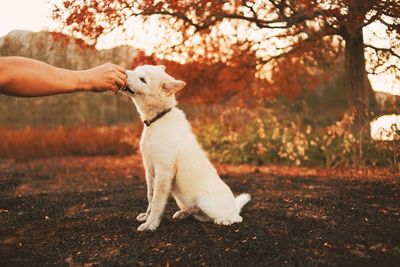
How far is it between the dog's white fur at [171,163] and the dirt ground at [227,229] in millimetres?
158

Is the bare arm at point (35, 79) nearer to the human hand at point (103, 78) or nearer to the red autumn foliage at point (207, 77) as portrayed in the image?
the human hand at point (103, 78)

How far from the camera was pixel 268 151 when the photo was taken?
9.17 metres

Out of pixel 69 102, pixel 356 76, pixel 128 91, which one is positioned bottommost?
pixel 69 102

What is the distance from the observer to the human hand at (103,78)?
8.49ft

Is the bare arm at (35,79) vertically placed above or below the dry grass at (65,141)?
above

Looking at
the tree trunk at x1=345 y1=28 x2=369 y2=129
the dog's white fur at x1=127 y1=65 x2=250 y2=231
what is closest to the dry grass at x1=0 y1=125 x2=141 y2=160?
the tree trunk at x1=345 y1=28 x2=369 y2=129

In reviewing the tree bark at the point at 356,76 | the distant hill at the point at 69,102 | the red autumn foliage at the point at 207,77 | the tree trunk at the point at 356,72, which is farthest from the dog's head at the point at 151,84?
the distant hill at the point at 69,102

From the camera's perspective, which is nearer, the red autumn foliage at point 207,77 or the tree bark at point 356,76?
the tree bark at point 356,76

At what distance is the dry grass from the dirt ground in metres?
4.43

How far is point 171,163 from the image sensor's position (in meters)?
3.54

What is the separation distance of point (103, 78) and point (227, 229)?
65.3 inches

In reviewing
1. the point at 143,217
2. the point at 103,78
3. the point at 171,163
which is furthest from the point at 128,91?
the point at 143,217

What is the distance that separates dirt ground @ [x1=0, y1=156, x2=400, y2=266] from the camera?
2.92 m

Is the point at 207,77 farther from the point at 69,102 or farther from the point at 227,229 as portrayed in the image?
the point at 69,102
